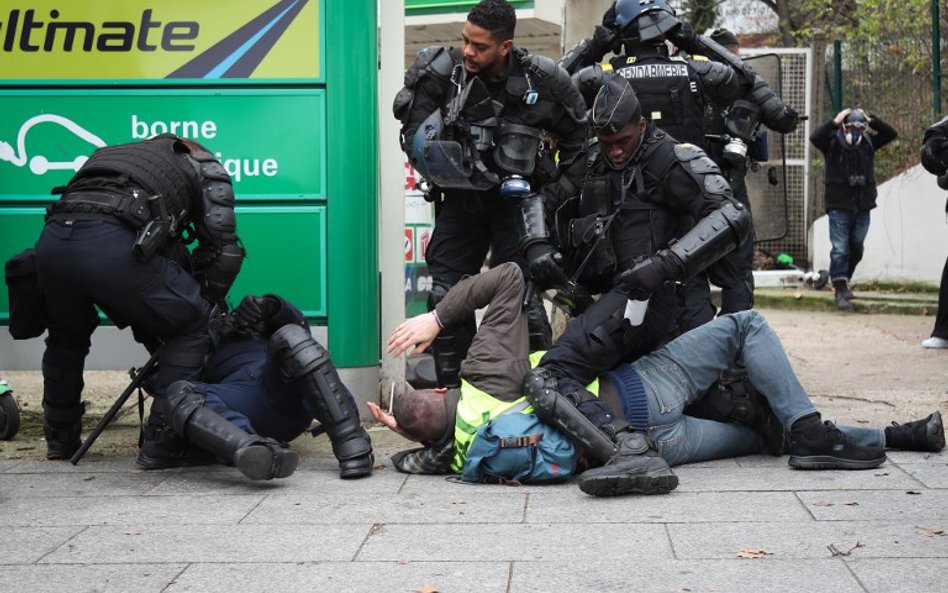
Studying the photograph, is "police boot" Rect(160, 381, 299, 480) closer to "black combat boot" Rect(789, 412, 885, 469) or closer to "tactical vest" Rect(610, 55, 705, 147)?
"black combat boot" Rect(789, 412, 885, 469)

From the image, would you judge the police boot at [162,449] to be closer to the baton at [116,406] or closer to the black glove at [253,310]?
the baton at [116,406]

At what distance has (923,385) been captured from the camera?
8180mm

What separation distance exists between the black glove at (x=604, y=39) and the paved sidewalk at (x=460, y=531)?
2.60 metres

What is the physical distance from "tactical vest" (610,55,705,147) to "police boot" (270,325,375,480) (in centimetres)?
248

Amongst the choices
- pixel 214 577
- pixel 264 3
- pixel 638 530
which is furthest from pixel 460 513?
pixel 264 3

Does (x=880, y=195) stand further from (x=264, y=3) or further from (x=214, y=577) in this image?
(x=214, y=577)

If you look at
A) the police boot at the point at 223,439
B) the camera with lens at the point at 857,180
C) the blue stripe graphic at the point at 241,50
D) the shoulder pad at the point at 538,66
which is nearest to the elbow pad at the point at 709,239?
the shoulder pad at the point at 538,66

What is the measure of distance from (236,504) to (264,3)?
2.90 m

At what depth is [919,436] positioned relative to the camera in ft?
18.9

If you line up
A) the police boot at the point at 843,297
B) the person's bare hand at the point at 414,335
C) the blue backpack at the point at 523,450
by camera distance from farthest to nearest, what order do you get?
1. the police boot at the point at 843,297
2. the person's bare hand at the point at 414,335
3. the blue backpack at the point at 523,450

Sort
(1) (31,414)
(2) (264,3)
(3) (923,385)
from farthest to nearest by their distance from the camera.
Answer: (3) (923,385) → (1) (31,414) → (2) (264,3)

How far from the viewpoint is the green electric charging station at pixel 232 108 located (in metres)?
7.04

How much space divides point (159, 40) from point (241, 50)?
0.42 meters

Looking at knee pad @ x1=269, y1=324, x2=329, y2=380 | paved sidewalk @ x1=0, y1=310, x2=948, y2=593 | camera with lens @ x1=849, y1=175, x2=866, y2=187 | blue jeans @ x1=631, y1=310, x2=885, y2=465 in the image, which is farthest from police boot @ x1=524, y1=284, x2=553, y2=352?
camera with lens @ x1=849, y1=175, x2=866, y2=187
